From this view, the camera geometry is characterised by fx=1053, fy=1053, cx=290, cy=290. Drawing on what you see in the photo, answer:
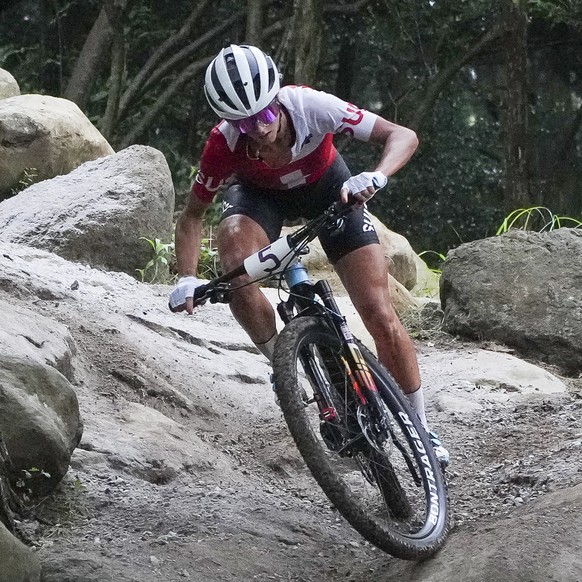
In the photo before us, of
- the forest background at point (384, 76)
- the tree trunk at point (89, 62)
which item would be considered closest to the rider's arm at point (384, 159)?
the forest background at point (384, 76)

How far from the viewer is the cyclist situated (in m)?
4.36

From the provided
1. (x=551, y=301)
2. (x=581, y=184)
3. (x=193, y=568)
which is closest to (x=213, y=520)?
(x=193, y=568)

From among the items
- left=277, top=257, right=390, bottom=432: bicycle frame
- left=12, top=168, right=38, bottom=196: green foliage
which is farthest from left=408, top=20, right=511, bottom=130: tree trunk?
left=277, top=257, right=390, bottom=432: bicycle frame

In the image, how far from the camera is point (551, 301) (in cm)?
810

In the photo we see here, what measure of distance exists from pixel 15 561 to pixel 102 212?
17.1ft

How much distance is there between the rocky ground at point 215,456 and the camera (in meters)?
3.80

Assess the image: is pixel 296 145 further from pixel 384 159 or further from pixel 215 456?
pixel 215 456

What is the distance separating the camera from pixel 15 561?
3152 millimetres

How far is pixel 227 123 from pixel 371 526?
70.2 inches

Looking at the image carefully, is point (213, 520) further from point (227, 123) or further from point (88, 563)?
point (227, 123)

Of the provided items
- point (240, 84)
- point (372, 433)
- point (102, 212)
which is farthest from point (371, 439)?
point (102, 212)

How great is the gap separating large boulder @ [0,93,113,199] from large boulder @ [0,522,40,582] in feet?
22.2

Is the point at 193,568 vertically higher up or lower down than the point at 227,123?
lower down

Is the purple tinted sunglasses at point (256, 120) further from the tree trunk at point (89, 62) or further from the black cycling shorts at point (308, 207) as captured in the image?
the tree trunk at point (89, 62)
